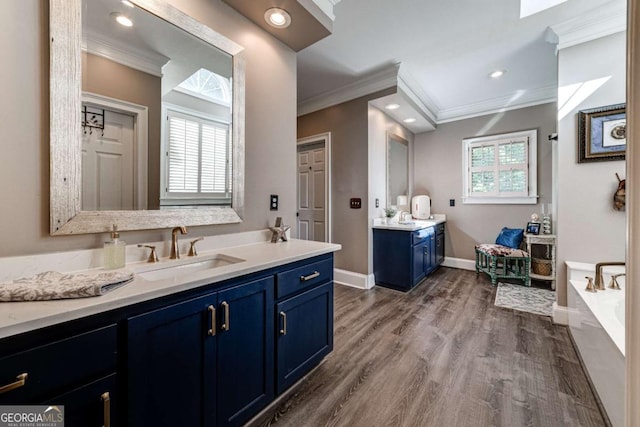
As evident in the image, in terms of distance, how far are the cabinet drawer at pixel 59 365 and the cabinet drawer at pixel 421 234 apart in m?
3.12

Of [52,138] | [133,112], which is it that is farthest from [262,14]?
[52,138]

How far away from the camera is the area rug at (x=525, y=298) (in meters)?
2.75

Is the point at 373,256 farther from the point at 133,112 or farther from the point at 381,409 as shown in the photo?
the point at 133,112

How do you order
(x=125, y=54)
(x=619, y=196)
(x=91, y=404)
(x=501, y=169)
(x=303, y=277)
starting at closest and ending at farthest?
(x=91, y=404)
(x=125, y=54)
(x=303, y=277)
(x=619, y=196)
(x=501, y=169)

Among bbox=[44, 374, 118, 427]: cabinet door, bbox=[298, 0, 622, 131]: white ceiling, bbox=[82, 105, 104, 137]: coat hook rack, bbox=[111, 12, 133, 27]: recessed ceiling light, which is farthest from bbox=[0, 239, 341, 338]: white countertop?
bbox=[298, 0, 622, 131]: white ceiling

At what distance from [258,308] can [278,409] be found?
0.65 meters

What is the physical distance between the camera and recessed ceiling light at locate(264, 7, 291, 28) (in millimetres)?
1768

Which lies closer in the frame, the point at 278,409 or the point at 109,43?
the point at 109,43

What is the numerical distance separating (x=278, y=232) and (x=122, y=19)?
4.87 ft

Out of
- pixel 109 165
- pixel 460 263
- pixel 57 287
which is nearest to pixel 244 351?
pixel 57 287

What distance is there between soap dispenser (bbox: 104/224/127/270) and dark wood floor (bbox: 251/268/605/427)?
111cm

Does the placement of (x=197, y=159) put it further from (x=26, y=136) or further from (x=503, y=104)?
(x=503, y=104)

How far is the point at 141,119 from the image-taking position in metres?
1.37

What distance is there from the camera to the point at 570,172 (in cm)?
232
